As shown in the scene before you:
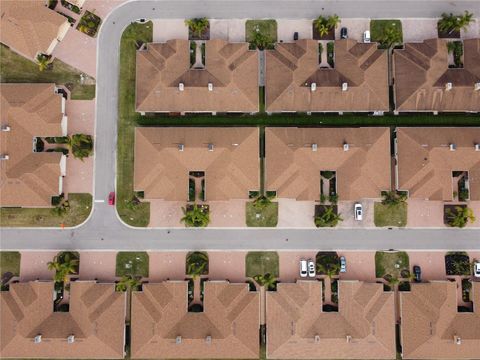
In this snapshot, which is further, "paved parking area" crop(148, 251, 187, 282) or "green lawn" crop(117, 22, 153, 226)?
"green lawn" crop(117, 22, 153, 226)

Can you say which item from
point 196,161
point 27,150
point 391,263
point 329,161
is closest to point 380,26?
point 329,161

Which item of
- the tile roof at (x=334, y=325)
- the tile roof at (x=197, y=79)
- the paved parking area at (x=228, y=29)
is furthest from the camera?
the paved parking area at (x=228, y=29)

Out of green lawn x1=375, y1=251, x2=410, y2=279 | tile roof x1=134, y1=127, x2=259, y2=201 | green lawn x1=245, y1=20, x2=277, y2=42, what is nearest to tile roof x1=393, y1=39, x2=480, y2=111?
green lawn x1=245, y1=20, x2=277, y2=42

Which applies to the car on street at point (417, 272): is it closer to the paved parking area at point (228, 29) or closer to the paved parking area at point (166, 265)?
the paved parking area at point (166, 265)

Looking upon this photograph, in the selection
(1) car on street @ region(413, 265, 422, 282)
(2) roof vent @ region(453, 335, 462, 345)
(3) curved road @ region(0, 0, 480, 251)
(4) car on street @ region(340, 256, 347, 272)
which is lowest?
(2) roof vent @ region(453, 335, 462, 345)

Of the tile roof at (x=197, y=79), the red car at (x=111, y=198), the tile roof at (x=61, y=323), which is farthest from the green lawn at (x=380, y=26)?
the tile roof at (x=61, y=323)

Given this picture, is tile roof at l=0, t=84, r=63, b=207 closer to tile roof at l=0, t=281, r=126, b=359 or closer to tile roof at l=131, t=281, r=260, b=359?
tile roof at l=0, t=281, r=126, b=359
